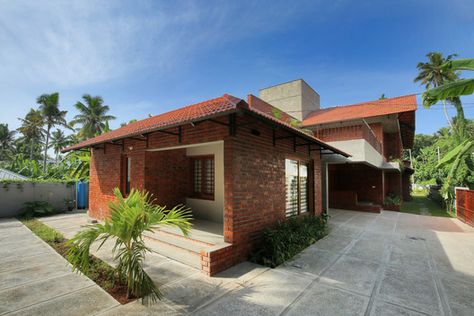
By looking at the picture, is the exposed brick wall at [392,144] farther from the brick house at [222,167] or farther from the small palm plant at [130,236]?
the small palm plant at [130,236]

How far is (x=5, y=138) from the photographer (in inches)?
1868

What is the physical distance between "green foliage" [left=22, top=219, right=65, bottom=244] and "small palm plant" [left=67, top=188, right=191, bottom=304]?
16.0 ft

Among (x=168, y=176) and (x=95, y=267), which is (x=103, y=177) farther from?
(x=95, y=267)

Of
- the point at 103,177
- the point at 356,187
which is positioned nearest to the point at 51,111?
the point at 103,177

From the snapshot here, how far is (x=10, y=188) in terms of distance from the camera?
11359 millimetres

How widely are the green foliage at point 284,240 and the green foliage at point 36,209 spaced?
12045 millimetres

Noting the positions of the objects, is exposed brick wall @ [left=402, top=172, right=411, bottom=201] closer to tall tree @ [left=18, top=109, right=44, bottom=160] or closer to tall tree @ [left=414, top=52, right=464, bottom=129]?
tall tree @ [left=414, top=52, right=464, bottom=129]

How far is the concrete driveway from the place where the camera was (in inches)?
136

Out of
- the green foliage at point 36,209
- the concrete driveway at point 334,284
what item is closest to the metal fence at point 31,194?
the green foliage at point 36,209

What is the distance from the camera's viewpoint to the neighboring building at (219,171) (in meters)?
5.02

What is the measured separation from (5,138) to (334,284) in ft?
224

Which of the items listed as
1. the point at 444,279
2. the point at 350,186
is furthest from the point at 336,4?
the point at 350,186

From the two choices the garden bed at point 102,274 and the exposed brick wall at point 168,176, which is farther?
the exposed brick wall at point 168,176

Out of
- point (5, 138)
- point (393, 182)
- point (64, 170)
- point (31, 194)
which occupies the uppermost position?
point (5, 138)
